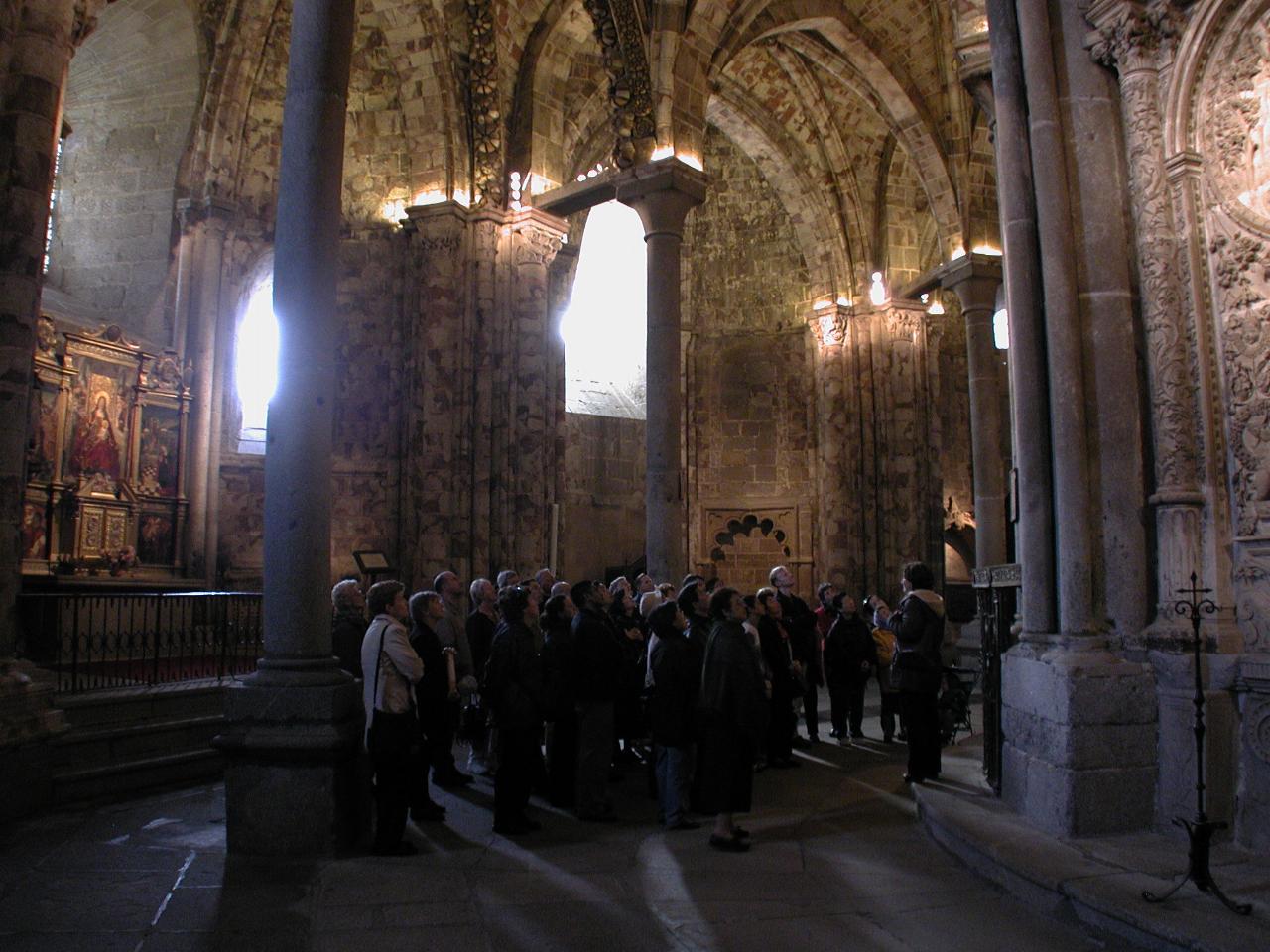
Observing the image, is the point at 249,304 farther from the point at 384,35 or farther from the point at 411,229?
the point at 384,35

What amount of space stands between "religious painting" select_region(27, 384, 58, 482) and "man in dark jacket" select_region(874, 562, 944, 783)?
33.9 ft

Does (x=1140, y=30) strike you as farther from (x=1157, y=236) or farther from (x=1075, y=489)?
(x=1075, y=489)

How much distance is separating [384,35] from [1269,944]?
598 inches

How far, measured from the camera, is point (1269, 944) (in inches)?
144

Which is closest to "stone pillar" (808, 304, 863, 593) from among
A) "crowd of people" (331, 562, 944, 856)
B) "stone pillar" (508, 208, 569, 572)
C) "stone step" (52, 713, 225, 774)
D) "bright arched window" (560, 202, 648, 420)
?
"bright arched window" (560, 202, 648, 420)

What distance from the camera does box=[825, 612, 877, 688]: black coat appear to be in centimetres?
990

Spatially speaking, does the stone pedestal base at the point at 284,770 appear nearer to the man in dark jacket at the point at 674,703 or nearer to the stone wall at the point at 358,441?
the man in dark jacket at the point at 674,703

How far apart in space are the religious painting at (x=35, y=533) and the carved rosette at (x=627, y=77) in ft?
28.7

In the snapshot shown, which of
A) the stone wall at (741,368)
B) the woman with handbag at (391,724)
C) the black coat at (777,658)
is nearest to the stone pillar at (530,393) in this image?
the black coat at (777,658)

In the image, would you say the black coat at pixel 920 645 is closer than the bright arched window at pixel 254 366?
Result: Yes

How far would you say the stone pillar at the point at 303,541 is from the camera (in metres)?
5.44

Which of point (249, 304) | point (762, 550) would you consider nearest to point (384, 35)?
point (249, 304)

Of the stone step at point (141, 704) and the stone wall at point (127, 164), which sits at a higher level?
the stone wall at point (127, 164)

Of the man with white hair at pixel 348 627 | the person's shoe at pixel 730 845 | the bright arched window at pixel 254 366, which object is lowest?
the person's shoe at pixel 730 845
